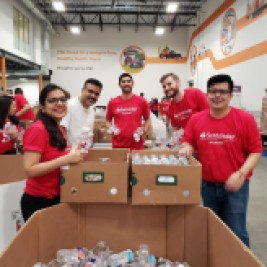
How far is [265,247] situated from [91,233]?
6.00 ft

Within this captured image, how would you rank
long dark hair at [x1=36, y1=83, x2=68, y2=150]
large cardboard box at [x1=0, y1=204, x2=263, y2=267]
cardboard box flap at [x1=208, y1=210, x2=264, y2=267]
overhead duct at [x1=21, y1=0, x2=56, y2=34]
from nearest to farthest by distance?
cardboard box flap at [x1=208, y1=210, x2=264, y2=267], large cardboard box at [x1=0, y1=204, x2=263, y2=267], long dark hair at [x1=36, y1=83, x2=68, y2=150], overhead duct at [x1=21, y1=0, x2=56, y2=34]

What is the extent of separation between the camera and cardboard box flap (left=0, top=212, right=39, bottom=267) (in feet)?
3.62

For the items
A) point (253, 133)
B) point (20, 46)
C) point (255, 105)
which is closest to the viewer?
point (253, 133)

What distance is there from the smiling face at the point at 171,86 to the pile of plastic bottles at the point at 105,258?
1506 millimetres

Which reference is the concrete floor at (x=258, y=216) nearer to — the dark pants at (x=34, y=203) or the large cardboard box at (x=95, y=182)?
the large cardboard box at (x=95, y=182)

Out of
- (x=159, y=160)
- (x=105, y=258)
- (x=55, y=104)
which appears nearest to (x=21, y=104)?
(x=55, y=104)

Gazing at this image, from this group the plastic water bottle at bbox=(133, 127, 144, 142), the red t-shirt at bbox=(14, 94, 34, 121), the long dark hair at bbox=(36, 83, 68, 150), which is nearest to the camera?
the long dark hair at bbox=(36, 83, 68, 150)

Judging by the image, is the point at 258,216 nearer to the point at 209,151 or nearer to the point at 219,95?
the point at 209,151

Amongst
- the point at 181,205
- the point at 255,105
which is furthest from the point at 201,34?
the point at 181,205

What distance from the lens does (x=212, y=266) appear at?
1437mm

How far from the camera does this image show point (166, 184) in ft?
4.78

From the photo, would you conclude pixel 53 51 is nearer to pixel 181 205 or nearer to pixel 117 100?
pixel 117 100

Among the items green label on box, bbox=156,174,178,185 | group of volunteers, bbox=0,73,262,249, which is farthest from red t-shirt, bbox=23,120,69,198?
green label on box, bbox=156,174,178,185

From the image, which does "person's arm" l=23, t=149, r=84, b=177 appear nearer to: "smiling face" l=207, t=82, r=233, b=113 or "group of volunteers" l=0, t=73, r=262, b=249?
"group of volunteers" l=0, t=73, r=262, b=249
